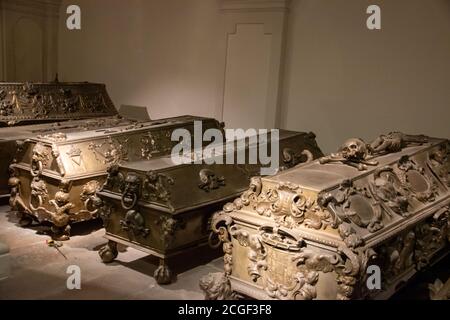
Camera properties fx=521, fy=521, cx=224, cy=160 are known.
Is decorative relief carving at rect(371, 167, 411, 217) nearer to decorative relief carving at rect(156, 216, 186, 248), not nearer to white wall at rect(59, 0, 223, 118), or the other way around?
Answer: decorative relief carving at rect(156, 216, 186, 248)

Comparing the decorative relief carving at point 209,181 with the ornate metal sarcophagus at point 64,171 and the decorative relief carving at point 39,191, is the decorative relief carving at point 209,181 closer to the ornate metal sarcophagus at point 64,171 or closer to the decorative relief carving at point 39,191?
the ornate metal sarcophagus at point 64,171

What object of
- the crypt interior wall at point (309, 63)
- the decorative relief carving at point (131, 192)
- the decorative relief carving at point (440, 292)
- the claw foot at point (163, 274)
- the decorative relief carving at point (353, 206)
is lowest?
the claw foot at point (163, 274)

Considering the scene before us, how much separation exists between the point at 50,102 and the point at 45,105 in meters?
0.08

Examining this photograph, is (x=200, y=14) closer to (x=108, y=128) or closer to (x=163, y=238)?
(x=108, y=128)

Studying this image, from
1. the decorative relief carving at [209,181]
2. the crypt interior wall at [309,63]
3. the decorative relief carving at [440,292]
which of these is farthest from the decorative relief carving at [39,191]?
the decorative relief carving at [440,292]

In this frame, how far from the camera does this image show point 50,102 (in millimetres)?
6496

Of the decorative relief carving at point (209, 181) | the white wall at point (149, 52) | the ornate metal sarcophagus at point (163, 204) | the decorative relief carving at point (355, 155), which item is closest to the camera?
the decorative relief carving at point (355, 155)

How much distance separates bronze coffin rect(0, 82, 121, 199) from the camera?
581 centimetres

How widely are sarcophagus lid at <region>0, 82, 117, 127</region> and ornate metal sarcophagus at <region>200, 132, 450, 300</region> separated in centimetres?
381

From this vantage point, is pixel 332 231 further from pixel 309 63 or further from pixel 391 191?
pixel 309 63

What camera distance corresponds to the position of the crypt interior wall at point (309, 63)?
5203mm

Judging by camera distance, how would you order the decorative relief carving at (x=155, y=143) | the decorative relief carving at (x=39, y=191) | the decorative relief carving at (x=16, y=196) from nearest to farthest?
1. the decorative relief carving at (x=39, y=191)
2. the decorative relief carving at (x=16, y=196)
3. the decorative relief carving at (x=155, y=143)

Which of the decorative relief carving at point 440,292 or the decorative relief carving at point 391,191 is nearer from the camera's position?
the decorative relief carving at point 440,292

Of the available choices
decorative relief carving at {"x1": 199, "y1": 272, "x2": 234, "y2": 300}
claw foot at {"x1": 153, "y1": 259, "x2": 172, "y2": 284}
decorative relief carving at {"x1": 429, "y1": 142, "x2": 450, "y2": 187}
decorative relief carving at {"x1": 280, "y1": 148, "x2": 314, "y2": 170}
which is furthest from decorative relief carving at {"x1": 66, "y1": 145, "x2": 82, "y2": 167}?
decorative relief carving at {"x1": 429, "y1": 142, "x2": 450, "y2": 187}
